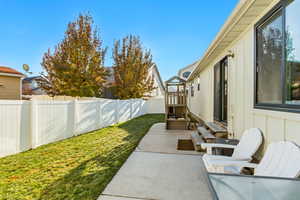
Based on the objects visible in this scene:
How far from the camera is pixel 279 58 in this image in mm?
2240

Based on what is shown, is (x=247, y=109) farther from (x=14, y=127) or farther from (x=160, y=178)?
(x=14, y=127)

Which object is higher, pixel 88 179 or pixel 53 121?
pixel 53 121

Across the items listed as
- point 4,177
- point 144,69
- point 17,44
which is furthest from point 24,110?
point 17,44

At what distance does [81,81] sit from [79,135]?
198 inches

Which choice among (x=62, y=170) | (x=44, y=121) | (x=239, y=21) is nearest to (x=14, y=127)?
(x=44, y=121)

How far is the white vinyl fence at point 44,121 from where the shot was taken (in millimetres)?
4105

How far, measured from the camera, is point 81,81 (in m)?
10.5

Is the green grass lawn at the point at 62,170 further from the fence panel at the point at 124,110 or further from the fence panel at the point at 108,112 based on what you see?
the fence panel at the point at 124,110

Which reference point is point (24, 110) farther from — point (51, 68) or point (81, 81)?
point (51, 68)

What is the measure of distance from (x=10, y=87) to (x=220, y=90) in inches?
489

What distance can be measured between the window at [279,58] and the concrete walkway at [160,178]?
1678 mm

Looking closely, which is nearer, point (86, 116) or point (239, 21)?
point (239, 21)

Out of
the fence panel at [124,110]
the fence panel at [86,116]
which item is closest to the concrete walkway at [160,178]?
the fence panel at [86,116]

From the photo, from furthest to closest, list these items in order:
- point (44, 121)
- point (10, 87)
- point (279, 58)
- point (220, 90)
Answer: point (10, 87)
point (220, 90)
point (44, 121)
point (279, 58)
